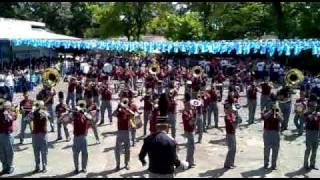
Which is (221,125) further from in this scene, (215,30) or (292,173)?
(215,30)

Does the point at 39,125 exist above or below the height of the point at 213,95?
below

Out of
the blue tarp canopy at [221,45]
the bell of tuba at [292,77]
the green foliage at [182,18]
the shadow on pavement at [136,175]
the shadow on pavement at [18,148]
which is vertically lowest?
the shadow on pavement at [136,175]

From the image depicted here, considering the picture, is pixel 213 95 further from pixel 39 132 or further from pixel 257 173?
pixel 39 132

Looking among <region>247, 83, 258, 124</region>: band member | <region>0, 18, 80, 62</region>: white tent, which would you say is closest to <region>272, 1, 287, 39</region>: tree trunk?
<region>0, 18, 80, 62</region>: white tent

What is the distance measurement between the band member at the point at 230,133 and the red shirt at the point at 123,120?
8.11 ft

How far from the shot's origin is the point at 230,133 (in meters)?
12.6

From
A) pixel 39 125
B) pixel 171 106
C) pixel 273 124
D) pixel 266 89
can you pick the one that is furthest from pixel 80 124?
pixel 266 89

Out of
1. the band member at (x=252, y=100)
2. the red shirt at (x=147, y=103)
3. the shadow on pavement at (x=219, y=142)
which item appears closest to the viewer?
the shadow on pavement at (x=219, y=142)

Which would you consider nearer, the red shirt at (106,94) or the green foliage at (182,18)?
the red shirt at (106,94)

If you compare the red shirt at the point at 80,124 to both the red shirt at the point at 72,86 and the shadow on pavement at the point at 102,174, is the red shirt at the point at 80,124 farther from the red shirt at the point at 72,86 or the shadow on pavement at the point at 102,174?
the red shirt at the point at 72,86

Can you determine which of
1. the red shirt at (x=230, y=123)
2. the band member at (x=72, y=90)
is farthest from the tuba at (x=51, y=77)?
the red shirt at (x=230, y=123)

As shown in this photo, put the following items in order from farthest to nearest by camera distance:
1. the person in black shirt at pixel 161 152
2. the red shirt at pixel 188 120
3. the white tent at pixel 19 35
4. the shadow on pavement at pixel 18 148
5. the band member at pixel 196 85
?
the white tent at pixel 19 35 → the band member at pixel 196 85 → the shadow on pavement at pixel 18 148 → the red shirt at pixel 188 120 → the person in black shirt at pixel 161 152

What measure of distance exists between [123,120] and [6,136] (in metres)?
2.81

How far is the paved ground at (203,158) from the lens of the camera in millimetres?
12516
